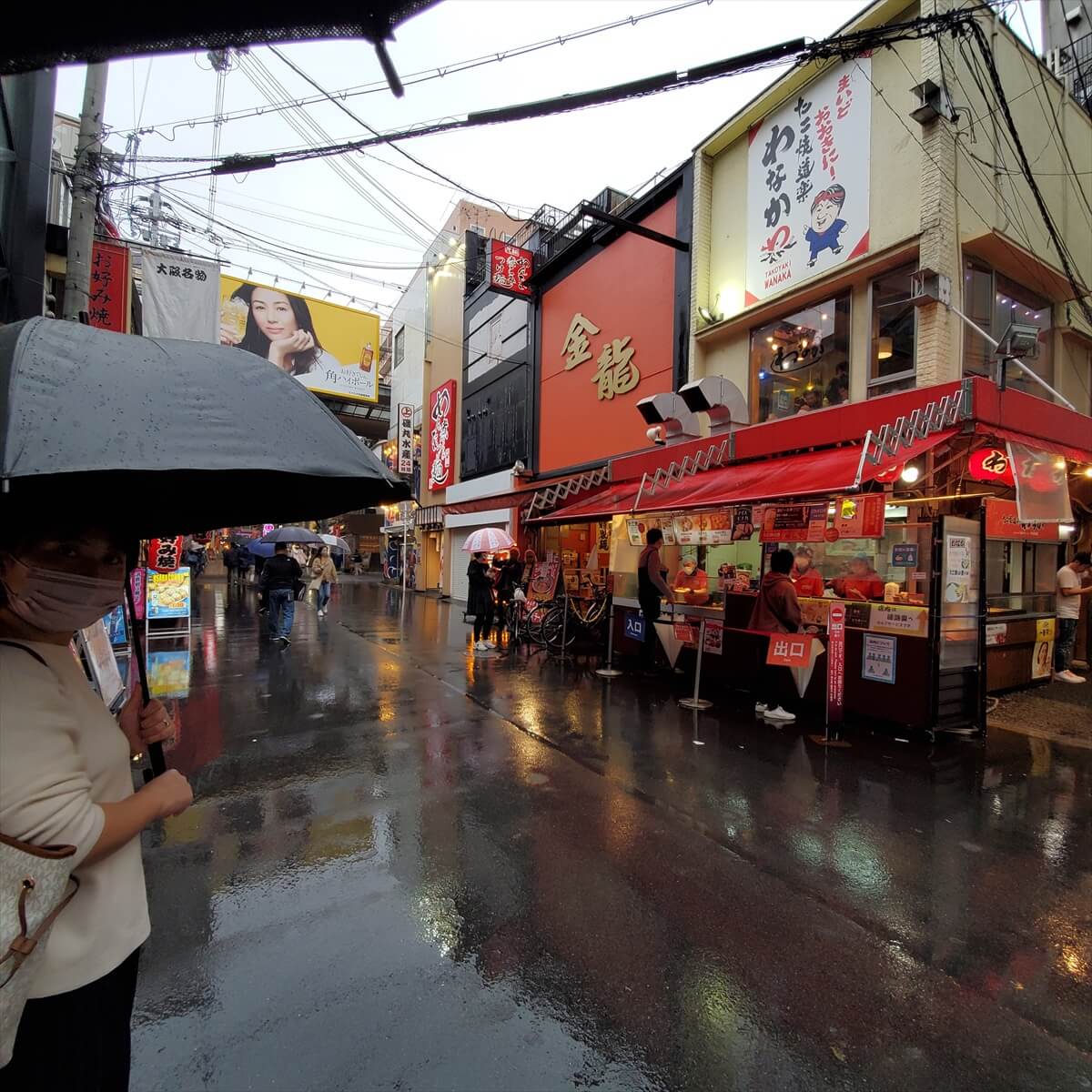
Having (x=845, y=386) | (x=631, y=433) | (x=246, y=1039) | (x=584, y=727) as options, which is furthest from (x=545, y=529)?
(x=246, y=1039)

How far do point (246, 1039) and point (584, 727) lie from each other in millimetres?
4503

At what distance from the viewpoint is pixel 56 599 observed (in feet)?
4.58

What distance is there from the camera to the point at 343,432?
1678mm

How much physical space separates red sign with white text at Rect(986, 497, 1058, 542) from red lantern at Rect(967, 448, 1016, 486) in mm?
727

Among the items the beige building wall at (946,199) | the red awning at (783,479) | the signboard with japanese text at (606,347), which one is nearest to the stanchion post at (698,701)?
the red awning at (783,479)

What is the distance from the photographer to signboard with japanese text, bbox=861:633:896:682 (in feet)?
21.3

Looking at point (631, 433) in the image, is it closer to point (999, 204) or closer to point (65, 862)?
point (999, 204)

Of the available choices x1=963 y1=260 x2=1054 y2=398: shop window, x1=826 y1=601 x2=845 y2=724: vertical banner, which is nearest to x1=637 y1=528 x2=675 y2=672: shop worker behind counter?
x1=826 y1=601 x2=845 y2=724: vertical banner

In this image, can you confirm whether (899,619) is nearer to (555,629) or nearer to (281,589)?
(555,629)

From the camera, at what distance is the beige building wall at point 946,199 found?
26.3 feet

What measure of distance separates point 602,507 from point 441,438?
16.2 meters

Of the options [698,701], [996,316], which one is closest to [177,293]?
[698,701]

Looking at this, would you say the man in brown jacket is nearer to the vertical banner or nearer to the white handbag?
the vertical banner

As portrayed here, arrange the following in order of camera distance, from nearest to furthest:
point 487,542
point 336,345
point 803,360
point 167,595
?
point 803,360
point 167,595
point 487,542
point 336,345
